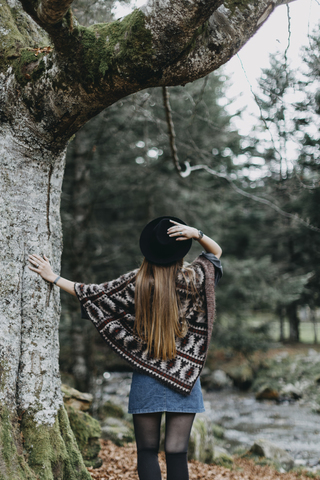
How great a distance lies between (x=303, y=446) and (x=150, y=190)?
646cm

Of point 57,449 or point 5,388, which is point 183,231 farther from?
point 57,449

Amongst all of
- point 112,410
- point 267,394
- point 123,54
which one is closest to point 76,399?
point 112,410

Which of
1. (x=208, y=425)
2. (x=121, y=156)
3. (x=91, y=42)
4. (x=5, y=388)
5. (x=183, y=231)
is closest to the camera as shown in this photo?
(x=91, y=42)

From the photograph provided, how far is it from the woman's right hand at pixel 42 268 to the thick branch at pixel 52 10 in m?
1.56

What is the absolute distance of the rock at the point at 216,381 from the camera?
11.8m

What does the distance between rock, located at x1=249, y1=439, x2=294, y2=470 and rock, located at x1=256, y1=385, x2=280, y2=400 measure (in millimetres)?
4787

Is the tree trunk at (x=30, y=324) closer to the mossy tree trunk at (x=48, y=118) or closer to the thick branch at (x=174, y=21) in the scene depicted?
the mossy tree trunk at (x=48, y=118)

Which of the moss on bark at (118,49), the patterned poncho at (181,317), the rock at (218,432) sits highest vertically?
the moss on bark at (118,49)

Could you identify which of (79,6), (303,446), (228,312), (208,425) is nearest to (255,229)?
(228,312)

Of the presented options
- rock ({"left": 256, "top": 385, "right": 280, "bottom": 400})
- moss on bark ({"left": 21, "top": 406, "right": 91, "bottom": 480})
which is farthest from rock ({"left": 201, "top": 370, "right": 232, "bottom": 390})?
moss on bark ({"left": 21, "top": 406, "right": 91, "bottom": 480})

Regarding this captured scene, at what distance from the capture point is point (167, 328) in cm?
263

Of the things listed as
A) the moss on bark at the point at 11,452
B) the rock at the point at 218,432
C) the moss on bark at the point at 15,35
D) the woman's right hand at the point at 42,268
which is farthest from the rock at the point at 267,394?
the moss on bark at the point at 15,35

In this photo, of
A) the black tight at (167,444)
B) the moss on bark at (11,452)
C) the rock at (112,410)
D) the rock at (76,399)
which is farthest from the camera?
the rock at (112,410)

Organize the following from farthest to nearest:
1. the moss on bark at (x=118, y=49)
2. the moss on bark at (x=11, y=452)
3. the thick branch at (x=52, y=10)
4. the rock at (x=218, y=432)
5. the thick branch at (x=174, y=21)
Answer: the rock at (x=218, y=432)
the moss on bark at (x=11, y=452)
the moss on bark at (x=118, y=49)
the thick branch at (x=174, y=21)
the thick branch at (x=52, y=10)
